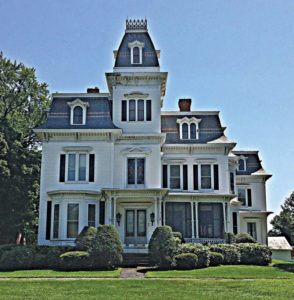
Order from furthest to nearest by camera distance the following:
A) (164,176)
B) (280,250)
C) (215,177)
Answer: (280,250) < (164,176) < (215,177)

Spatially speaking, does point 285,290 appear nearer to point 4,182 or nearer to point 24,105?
point 4,182

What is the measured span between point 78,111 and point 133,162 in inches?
190

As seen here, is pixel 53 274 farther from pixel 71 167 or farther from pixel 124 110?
pixel 124 110

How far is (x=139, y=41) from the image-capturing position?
3131 cm

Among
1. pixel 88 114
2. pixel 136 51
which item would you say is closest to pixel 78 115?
pixel 88 114

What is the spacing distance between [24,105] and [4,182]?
849cm

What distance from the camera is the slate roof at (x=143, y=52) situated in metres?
30.5

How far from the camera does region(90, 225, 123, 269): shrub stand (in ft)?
73.8

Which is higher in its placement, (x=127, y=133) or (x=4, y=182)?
(x=127, y=133)

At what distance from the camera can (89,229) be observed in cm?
2434

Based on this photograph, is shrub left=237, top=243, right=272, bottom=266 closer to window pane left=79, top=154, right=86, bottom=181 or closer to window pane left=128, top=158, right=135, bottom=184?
window pane left=128, top=158, right=135, bottom=184

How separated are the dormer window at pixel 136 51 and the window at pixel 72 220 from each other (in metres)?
10.3

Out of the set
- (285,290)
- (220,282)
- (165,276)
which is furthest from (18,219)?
(285,290)

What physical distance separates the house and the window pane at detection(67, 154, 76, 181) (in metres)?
0.06
